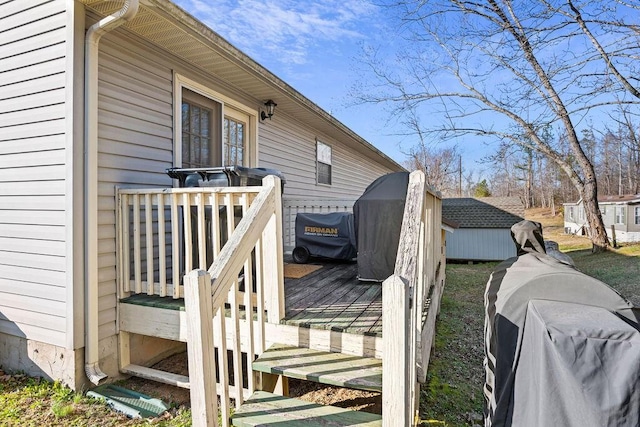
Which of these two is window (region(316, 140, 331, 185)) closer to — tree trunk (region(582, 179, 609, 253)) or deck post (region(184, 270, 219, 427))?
deck post (region(184, 270, 219, 427))

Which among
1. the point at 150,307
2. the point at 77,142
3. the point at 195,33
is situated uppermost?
the point at 195,33

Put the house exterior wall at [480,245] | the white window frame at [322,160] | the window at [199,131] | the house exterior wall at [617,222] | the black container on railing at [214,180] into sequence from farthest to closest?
the house exterior wall at [617,222] → the house exterior wall at [480,245] → the white window frame at [322,160] → the window at [199,131] → the black container on railing at [214,180]

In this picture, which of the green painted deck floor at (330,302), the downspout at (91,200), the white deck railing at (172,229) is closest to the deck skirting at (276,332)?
the green painted deck floor at (330,302)

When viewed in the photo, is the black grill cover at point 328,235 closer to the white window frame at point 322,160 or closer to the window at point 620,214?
the white window frame at point 322,160

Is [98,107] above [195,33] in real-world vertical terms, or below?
below

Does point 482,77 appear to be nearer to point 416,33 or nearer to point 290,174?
point 416,33

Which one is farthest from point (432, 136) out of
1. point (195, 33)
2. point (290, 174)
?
point (195, 33)

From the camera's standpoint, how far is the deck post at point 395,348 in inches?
65.1

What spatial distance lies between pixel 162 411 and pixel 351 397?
1.57m

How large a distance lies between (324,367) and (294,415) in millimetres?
338

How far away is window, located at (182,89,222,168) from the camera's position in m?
4.51

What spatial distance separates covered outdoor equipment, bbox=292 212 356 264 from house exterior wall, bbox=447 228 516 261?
30.4 feet

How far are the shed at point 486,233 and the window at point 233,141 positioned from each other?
32.3 ft

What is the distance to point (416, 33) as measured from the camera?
12.7 m
